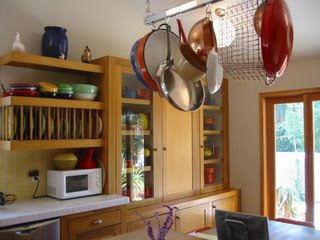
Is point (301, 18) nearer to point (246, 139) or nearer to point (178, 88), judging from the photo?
point (246, 139)

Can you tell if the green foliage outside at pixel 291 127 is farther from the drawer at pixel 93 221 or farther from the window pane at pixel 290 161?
the drawer at pixel 93 221

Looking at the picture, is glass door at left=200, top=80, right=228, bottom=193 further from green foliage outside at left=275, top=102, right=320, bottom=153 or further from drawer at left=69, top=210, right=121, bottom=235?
drawer at left=69, top=210, right=121, bottom=235

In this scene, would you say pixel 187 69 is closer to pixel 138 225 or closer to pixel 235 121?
pixel 138 225

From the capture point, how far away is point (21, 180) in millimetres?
2697

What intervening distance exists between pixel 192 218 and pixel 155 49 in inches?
81.9

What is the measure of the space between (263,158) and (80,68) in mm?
2173

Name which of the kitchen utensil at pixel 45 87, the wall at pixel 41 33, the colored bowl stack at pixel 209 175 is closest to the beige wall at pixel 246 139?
the colored bowl stack at pixel 209 175

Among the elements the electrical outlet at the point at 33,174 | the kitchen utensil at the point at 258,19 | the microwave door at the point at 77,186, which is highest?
the kitchen utensil at the point at 258,19

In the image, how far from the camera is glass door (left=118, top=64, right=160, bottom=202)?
9.77 feet

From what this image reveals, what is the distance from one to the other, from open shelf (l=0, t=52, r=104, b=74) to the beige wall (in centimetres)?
177

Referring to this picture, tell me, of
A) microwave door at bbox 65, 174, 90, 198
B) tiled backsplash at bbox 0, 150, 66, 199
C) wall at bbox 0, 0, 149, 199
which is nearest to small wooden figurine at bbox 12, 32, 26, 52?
wall at bbox 0, 0, 149, 199

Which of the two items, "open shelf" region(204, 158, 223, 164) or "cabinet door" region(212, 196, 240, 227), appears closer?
"cabinet door" region(212, 196, 240, 227)

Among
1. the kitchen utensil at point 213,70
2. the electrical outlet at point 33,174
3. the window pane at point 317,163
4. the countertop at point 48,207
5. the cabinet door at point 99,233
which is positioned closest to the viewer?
the kitchen utensil at point 213,70

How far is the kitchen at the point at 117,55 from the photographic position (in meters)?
2.67
